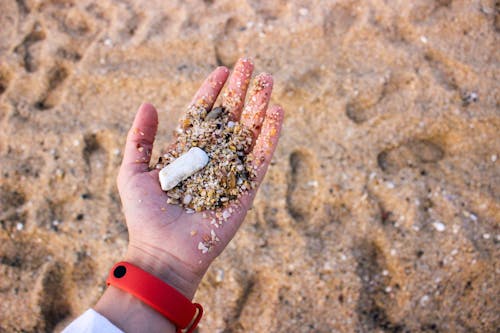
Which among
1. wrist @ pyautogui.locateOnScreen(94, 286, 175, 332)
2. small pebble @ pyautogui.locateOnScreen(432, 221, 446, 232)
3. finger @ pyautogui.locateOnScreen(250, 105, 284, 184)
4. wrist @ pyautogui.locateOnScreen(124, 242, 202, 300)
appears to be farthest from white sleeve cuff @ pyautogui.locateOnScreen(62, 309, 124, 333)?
small pebble @ pyautogui.locateOnScreen(432, 221, 446, 232)

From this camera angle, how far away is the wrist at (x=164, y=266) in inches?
65.4

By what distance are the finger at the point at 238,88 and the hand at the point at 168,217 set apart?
8cm

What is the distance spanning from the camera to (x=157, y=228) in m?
1.70

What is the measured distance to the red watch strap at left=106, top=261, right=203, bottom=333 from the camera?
60.6 inches

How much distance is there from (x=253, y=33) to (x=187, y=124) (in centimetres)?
109

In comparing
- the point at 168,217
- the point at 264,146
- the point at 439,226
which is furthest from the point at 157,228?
the point at 439,226

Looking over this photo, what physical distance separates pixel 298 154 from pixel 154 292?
1.19 metres

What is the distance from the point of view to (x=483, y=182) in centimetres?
225

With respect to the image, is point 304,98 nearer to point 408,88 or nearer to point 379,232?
point 408,88

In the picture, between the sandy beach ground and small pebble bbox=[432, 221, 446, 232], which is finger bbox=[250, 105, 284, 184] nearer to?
the sandy beach ground

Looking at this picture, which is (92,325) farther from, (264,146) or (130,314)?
(264,146)

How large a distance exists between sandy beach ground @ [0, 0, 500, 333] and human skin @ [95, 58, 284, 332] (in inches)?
17.8

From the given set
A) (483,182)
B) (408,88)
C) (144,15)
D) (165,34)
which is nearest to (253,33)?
(165,34)

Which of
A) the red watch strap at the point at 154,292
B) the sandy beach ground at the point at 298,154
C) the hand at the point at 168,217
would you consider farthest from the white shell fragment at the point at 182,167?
the sandy beach ground at the point at 298,154
